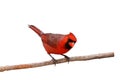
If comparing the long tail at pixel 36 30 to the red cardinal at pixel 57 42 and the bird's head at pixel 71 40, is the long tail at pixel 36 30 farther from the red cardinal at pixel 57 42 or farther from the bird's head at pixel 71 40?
the bird's head at pixel 71 40

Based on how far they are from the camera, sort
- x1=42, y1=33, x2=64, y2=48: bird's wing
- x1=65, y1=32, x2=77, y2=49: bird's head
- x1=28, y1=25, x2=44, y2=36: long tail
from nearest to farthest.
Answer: x1=65, y1=32, x2=77, y2=49: bird's head < x1=42, y1=33, x2=64, y2=48: bird's wing < x1=28, y1=25, x2=44, y2=36: long tail

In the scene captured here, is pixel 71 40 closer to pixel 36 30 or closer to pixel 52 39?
pixel 52 39

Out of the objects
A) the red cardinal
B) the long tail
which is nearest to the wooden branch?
the red cardinal

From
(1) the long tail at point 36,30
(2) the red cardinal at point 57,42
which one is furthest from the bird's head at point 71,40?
(1) the long tail at point 36,30

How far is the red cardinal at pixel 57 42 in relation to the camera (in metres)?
1.85

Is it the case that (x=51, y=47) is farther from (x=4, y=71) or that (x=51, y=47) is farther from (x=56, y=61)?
(x=4, y=71)

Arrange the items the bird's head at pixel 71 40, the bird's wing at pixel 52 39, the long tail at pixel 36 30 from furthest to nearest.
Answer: the long tail at pixel 36 30, the bird's wing at pixel 52 39, the bird's head at pixel 71 40

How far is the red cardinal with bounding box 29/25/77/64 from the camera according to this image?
6.08 ft

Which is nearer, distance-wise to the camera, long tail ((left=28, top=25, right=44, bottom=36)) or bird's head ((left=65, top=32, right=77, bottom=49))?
bird's head ((left=65, top=32, right=77, bottom=49))

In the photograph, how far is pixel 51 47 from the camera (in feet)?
6.55

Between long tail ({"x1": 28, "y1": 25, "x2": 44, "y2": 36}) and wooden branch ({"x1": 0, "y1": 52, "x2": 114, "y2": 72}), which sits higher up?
long tail ({"x1": 28, "y1": 25, "x2": 44, "y2": 36})

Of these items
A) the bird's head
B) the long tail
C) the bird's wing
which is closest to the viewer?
the bird's head

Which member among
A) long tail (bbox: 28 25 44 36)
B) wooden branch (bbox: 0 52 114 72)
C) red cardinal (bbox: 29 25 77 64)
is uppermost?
long tail (bbox: 28 25 44 36)

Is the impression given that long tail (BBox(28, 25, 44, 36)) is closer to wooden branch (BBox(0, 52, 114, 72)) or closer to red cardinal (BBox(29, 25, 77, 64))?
red cardinal (BBox(29, 25, 77, 64))
